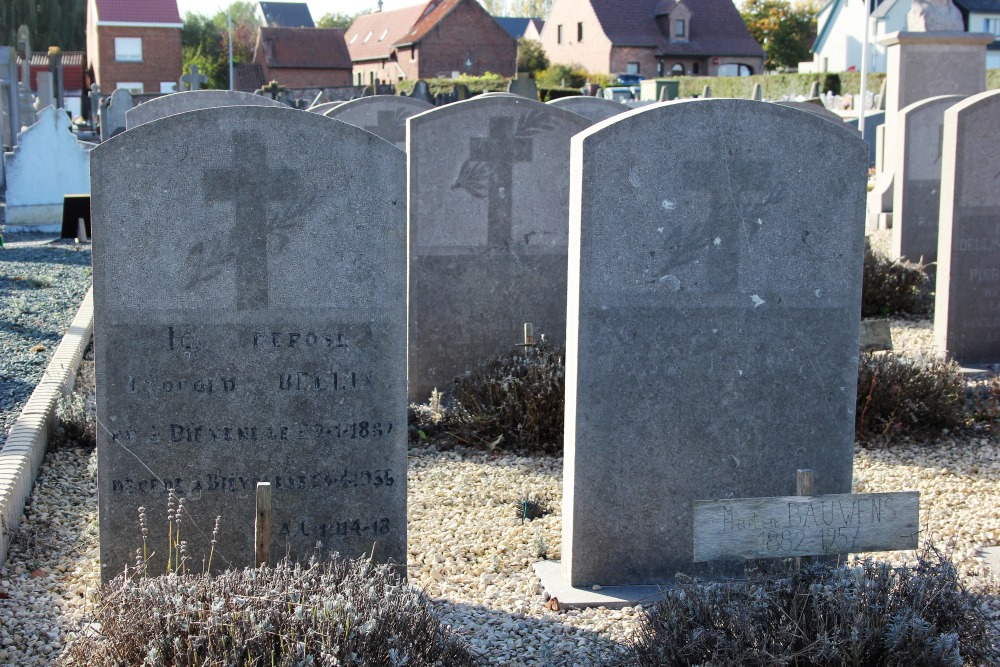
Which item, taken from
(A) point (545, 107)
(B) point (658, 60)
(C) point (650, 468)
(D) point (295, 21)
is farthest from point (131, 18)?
(C) point (650, 468)

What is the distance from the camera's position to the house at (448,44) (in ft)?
210

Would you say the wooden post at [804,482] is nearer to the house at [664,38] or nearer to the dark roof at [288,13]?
the house at [664,38]

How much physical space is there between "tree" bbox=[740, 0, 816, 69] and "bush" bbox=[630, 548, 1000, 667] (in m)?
71.3

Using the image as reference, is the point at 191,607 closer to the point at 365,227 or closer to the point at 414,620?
the point at 414,620

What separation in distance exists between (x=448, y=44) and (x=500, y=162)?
59615mm

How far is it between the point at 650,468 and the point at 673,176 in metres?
1.11

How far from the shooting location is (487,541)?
4879 millimetres

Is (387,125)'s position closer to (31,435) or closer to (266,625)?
(31,435)

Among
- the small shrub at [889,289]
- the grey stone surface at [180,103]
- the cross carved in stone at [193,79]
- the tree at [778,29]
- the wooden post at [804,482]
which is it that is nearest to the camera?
the wooden post at [804,482]

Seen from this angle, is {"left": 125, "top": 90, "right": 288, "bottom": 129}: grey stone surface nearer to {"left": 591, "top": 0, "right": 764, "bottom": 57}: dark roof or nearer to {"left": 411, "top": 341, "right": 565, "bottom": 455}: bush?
{"left": 411, "top": 341, "right": 565, "bottom": 455}: bush

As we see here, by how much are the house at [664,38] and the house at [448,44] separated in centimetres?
485

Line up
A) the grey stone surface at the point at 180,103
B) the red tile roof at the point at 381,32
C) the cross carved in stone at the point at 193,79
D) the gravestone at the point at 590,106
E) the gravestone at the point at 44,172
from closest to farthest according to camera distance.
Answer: the grey stone surface at the point at 180,103 → the gravestone at the point at 590,106 → the gravestone at the point at 44,172 → the cross carved in stone at the point at 193,79 → the red tile roof at the point at 381,32

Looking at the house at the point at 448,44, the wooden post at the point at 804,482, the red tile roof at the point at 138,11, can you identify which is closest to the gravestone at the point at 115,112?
the wooden post at the point at 804,482

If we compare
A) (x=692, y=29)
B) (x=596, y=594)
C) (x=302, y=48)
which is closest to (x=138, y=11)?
(x=302, y=48)
